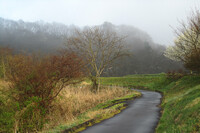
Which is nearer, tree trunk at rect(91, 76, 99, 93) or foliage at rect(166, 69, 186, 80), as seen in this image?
tree trunk at rect(91, 76, 99, 93)

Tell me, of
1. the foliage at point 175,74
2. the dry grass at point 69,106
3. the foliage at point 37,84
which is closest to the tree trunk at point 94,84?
the dry grass at point 69,106

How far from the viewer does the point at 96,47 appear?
2566cm

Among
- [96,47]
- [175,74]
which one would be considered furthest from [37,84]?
[175,74]

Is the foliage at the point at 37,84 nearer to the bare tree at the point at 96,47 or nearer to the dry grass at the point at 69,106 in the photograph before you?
the dry grass at the point at 69,106

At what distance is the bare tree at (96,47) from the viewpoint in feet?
81.7

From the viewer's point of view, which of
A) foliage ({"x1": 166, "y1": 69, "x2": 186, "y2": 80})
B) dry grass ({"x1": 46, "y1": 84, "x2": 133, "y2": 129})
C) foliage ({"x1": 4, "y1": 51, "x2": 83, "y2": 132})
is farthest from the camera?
foliage ({"x1": 166, "y1": 69, "x2": 186, "y2": 80})

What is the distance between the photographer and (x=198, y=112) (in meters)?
8.10

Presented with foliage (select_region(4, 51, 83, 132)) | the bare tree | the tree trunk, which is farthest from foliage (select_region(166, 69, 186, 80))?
foliage (select_region(4, 51, 83, 132))

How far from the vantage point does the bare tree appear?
2489 centimetres

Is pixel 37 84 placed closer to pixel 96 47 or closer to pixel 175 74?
pixel 96 47

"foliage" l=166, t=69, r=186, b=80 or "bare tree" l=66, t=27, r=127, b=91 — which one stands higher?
"bare tree" l=66, t=27, r=127, b=91

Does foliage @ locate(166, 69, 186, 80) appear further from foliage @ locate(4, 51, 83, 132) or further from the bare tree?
foliage @ locate(4, 51, 83, 132)

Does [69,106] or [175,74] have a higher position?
[175,74]

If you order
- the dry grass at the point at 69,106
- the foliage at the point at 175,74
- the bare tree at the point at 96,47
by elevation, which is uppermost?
the bare tree at the point at 96,47
